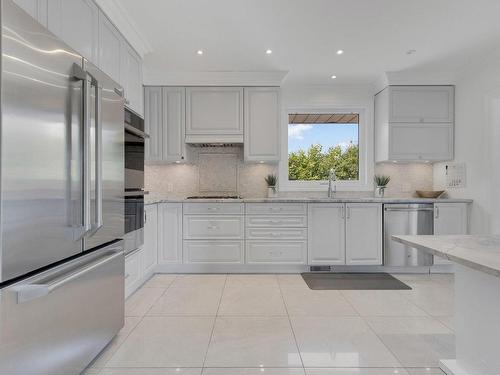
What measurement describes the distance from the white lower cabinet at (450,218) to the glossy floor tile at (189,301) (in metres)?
2.71

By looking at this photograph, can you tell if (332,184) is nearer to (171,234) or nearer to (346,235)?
(346,235)

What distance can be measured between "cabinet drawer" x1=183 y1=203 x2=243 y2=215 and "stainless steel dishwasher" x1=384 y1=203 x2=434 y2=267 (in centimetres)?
181

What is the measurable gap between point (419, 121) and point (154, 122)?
3.45 meters

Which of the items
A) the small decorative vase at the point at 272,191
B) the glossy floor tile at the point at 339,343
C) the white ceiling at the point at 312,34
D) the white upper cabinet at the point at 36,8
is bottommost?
the glossy floor tile at the point at 339,343

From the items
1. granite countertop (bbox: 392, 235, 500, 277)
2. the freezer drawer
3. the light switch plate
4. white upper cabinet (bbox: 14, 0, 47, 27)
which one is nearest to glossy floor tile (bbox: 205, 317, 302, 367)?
the freezer drawer

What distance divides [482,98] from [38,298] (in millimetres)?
4389

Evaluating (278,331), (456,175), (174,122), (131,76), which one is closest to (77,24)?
(131,76)

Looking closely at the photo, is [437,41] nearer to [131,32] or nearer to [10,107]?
[131,32]

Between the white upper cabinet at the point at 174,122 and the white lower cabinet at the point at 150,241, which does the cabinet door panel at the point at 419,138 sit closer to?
the white upper cabinet at the point at 174,122

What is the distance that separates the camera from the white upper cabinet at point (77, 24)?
5.59 ft

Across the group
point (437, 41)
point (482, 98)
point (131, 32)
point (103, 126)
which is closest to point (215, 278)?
point (103, 126)

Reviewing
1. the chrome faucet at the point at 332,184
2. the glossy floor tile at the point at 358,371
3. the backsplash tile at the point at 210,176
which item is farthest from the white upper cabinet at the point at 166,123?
the glossy floor tile at the point at 358,371

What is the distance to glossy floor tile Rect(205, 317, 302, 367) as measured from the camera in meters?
1.78

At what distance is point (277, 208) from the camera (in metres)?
3.62
